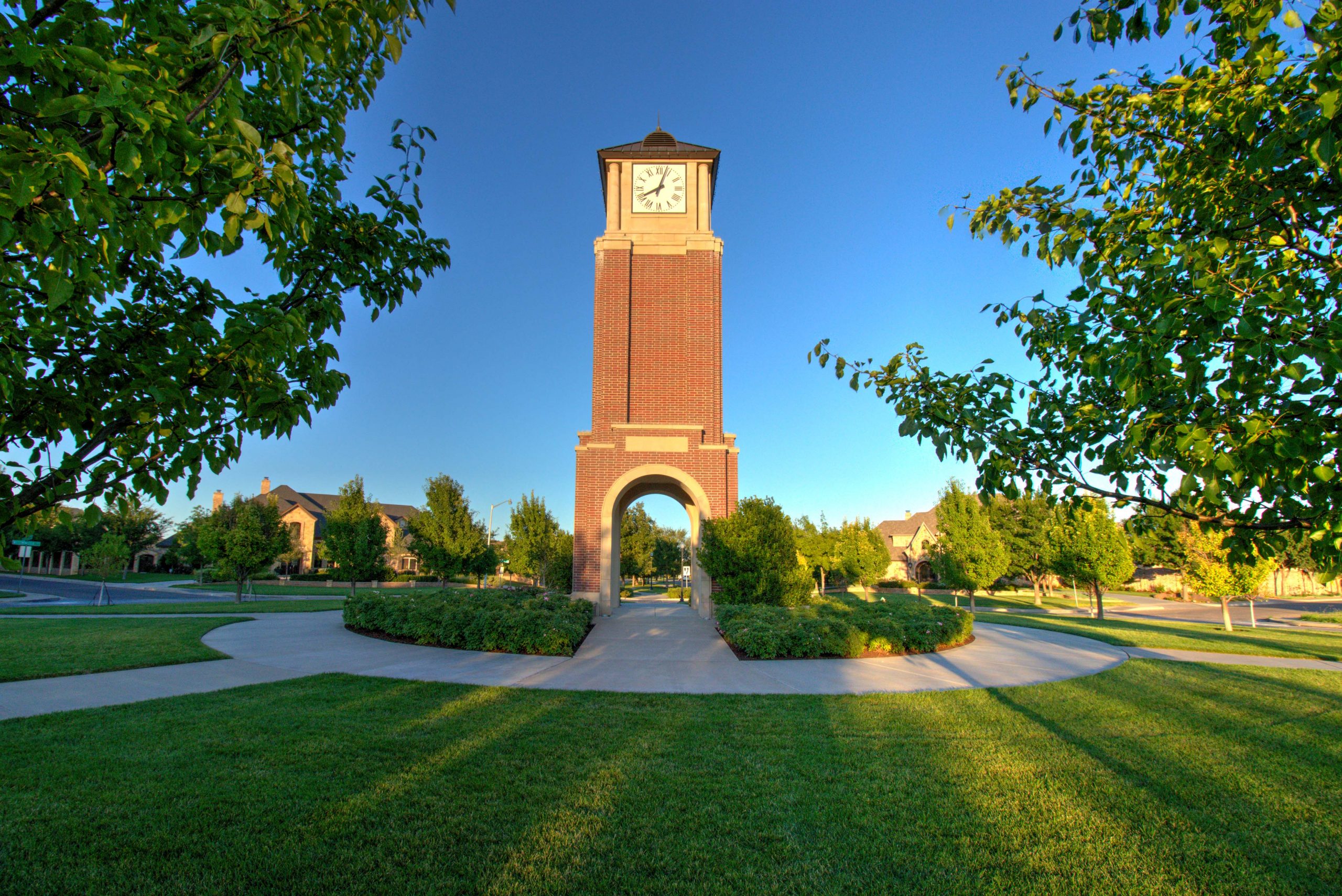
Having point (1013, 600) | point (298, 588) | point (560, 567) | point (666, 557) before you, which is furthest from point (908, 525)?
point (298, 588)

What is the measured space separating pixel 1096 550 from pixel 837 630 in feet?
65.9

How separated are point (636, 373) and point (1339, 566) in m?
18.2

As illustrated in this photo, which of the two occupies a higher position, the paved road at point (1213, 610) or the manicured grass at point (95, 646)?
the manicured grass at point (95, 646)

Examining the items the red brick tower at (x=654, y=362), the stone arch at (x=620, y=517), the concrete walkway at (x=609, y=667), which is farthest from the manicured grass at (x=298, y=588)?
the concrete walkway at (x=609, y=667)

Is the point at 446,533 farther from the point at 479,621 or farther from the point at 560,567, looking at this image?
the point at 479,621

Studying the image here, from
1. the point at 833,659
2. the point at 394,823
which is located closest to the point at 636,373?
the point at 833,659

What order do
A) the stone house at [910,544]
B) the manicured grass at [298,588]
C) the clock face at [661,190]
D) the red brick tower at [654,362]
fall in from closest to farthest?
the red brick tower at [654,362] < the clock face at [661,190] < the manicured grass at [298,588] < the stone house at [910,544]

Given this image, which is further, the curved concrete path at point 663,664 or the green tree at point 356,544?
the green tree at point 356,544

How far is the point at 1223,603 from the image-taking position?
2095 cm

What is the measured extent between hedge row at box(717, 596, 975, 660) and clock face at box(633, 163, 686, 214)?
1389 cm

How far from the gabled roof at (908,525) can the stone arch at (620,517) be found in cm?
4436

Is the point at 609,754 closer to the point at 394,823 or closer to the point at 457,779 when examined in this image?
the point at 457,779

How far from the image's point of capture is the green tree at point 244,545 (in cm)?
2297

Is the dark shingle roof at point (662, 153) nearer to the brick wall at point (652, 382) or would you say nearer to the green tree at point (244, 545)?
the brick wall at point (652, 382)
